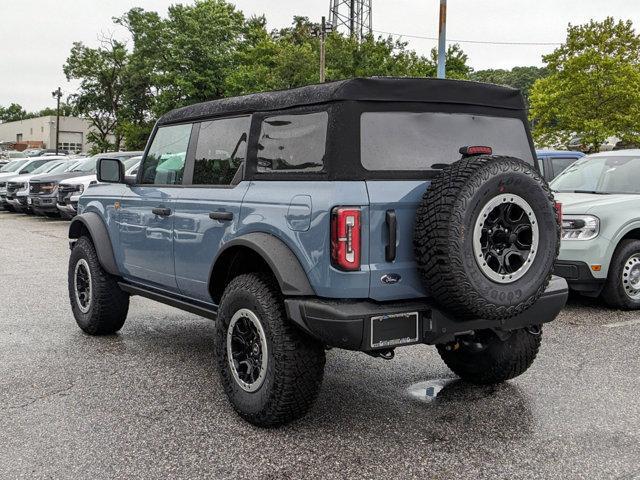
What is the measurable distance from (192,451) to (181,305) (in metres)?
1.58

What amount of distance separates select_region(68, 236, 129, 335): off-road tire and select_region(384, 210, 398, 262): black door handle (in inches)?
126

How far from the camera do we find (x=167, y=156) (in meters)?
5.31

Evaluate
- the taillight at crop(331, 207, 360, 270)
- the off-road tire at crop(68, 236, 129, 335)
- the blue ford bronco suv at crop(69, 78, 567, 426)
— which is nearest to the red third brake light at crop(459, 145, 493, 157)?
the blue ford bronco suv at crop(69, 78, 567, 426)

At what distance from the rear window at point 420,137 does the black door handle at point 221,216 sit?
1001 mm

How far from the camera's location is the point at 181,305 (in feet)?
16.6

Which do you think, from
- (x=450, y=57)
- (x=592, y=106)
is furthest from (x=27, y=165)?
(x=592, y=106)

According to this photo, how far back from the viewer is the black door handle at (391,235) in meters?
3.54

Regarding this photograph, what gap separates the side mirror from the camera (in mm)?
5680

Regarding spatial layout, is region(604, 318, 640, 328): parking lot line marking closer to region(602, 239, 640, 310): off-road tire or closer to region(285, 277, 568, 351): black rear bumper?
region(602, 239, 640, 310): off-road tire

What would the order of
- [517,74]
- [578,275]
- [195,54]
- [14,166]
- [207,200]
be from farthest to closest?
1. [517,74]
2. [195,54]
3. [14,166]
4. [578,275]
5. [207,200]

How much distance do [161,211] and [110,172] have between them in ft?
3.16

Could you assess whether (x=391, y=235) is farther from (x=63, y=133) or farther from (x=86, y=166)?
(x=63, y=133)

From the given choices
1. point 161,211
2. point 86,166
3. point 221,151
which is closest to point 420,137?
point 221,151

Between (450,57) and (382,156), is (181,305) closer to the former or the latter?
(382,156)
